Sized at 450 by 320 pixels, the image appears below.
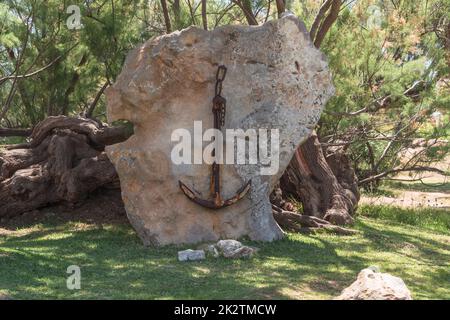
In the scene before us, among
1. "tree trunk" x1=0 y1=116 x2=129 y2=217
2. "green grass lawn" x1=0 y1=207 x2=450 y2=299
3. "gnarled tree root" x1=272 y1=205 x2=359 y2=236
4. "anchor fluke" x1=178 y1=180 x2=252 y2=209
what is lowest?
"green grass lawn" x1=0 y1=207 x2=450 y2=299

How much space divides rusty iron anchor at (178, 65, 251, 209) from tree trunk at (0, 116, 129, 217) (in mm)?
2377

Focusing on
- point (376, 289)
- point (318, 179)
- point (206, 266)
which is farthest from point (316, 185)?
point (376, 289)

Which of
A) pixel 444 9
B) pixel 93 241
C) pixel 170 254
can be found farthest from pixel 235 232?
pixel 444 9

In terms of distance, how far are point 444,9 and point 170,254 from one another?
6195 mm

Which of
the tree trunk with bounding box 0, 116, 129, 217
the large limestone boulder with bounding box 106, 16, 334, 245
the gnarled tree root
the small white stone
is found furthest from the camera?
the tree trunk with bounding box 0, 116, 129, 217

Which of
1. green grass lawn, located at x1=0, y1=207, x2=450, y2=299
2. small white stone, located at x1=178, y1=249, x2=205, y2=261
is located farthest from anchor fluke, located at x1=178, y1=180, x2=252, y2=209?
small white stone, located at x1=178, y1=249, x2=205, y2=261

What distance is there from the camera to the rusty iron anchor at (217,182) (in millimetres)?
7184

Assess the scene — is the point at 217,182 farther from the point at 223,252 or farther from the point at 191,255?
the point at 191,255

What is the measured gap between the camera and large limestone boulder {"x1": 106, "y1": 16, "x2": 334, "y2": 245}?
727cm

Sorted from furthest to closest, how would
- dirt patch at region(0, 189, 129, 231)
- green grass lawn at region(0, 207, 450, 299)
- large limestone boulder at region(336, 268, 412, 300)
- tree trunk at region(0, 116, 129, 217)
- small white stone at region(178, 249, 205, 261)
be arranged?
1. tree trunk at region(0, 116, 129, 217)
2. dirt patch at region(0, 189, 129, 231)
3. small white stone at region(178, 249, 205, 261)
4. green grass lawn at region(0, 207, 450, 299)
5. large limestone boulder at region(336, 268, 412, 300)

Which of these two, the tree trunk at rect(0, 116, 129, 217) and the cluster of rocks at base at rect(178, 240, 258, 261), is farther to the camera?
the tree trunk at rect(0, 116, 129, 217)

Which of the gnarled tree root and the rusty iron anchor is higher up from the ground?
the rusty iron anchor

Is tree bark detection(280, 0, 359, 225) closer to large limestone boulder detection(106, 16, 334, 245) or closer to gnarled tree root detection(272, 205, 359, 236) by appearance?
gnarled tree root detection(272, 205, 359, 236)

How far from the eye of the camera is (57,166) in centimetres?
920
